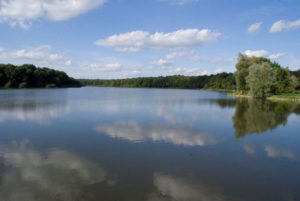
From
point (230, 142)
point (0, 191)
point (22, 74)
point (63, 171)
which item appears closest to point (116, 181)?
point (63, 171)

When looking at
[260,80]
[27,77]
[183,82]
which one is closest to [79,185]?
[260,80]

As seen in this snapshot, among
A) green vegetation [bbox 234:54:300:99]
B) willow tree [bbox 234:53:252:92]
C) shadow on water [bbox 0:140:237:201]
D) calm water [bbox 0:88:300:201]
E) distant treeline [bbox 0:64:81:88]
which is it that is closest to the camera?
shadow on water [bbox 0:140:237:201]

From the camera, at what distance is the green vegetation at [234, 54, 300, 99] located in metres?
44.6

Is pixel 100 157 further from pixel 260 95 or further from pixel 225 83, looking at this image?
pixel 225 83

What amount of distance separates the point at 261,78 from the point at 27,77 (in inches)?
3294

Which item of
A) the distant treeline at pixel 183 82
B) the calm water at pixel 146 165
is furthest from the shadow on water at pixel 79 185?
the distant treeline at pixel 183 82

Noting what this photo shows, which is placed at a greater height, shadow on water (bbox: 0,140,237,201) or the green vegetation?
the green vegetation

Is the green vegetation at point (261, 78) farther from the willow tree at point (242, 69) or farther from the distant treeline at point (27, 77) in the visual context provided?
the distant treeline at point (27, 77)

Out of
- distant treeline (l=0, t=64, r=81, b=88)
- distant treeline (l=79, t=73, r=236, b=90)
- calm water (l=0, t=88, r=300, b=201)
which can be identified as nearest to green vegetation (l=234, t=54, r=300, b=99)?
calm water (l=0, t=88, r=300, b=201)

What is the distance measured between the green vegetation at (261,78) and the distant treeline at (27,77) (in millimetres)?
76987

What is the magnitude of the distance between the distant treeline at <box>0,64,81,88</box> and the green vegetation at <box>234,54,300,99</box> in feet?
253

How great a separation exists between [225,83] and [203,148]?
107 metres

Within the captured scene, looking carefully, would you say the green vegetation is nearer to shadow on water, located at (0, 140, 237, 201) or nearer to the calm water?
the calm water

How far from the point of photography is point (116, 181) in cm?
663
